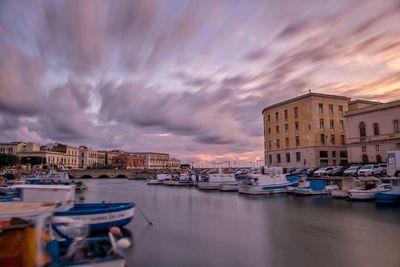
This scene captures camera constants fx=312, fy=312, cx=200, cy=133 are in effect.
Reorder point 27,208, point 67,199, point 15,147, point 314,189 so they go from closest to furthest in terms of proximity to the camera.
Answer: point 27,208, point 67,199, point 314,189, point 15,147

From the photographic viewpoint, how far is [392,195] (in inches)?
1314

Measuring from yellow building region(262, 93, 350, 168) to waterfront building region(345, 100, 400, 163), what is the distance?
31.2 ft

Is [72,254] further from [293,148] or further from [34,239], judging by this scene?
[293,148]

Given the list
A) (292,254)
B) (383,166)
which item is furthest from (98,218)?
(383,166)

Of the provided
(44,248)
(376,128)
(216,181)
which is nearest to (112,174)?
(216,181)

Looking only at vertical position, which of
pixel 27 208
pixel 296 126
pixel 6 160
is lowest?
pixel 27 208

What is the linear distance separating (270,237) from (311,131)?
5748cm

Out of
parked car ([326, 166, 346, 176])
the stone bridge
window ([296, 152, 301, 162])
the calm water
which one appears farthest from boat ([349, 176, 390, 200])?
the stone bridge

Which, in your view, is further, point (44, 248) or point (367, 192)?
point (367, 192)

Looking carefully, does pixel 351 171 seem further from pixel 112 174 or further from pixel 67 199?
pixel 112 174

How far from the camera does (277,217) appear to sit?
90.2 ft

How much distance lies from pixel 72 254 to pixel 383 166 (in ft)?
162

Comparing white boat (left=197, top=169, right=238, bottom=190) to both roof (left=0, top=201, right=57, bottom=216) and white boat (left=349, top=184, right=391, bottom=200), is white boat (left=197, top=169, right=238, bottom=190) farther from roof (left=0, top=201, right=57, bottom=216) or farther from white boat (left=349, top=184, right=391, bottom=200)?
roof (left=0, top=201, right=57, bottom=216)

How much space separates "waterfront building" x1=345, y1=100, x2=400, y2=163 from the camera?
181 ft
